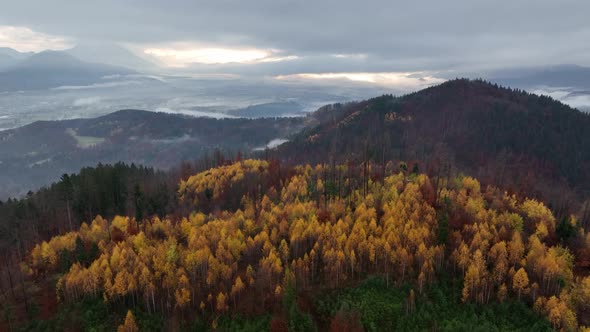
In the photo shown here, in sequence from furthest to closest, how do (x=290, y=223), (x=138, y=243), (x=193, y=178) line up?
(x=193, y=178) → (x=290, y=223) → (x=138, y=243)

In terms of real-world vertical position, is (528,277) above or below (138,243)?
below

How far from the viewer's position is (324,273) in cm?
9662

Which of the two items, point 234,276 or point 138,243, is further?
point 138,243

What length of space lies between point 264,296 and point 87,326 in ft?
124

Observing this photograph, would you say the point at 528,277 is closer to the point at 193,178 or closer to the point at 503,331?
the point at 503,331

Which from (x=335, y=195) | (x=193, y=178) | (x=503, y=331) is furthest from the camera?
(x=193, y=178)

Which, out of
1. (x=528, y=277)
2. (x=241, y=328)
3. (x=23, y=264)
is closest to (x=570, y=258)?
(x=528, y=277)

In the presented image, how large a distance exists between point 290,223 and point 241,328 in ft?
130

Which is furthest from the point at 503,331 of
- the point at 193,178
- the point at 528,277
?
the point at 193,178

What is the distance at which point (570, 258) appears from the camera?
308 feet

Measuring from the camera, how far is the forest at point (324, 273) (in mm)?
81062

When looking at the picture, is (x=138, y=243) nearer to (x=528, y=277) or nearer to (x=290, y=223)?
(x=290, y=223)

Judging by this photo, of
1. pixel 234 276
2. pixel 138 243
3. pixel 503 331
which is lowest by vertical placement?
pixel 503 331

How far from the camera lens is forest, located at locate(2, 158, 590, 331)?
3191 inches
